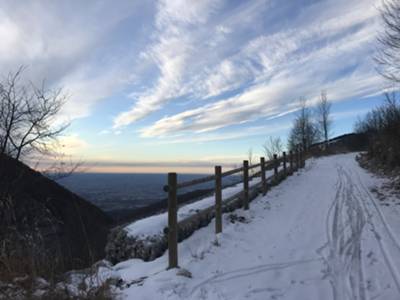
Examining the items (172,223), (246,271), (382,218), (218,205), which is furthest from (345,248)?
(172,223)

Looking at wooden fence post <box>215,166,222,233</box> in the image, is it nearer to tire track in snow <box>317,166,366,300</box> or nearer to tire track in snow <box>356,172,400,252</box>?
tire track in snow <box>317,166,366,300</box>

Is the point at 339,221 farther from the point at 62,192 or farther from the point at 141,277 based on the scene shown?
the point at 62,192

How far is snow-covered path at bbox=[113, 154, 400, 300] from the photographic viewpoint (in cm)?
443

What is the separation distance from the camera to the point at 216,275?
5.07 metres

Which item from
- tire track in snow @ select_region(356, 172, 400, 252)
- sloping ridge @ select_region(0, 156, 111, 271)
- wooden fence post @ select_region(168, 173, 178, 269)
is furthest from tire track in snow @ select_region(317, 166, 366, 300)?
sloping ridge @ select_region(0, 156, 111, 271)

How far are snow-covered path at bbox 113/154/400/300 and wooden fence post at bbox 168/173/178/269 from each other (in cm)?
24

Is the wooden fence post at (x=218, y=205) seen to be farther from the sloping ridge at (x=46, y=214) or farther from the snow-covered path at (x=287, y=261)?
the sloping ridge at (x=46, y=214)

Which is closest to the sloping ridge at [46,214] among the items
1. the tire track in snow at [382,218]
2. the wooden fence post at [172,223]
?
the wooden fence post at [172,223]

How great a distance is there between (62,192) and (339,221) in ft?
31.1

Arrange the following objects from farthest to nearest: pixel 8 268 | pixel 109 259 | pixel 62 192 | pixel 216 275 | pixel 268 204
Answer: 1. pixel 62 192
2. pixel 268 204
3. pixel 109 259
4. pixel 216 275
5. pixel 8 268

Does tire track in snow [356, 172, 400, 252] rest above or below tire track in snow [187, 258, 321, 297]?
above

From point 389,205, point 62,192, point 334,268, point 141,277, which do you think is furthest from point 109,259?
point 389,205

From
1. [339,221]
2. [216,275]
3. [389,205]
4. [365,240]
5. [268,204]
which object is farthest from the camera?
[268,204]

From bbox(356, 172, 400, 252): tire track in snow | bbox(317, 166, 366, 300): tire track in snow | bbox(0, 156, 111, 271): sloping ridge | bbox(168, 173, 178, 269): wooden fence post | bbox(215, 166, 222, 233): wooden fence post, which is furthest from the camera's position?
bbox(0, 156, 111, 271): sloping ridge
